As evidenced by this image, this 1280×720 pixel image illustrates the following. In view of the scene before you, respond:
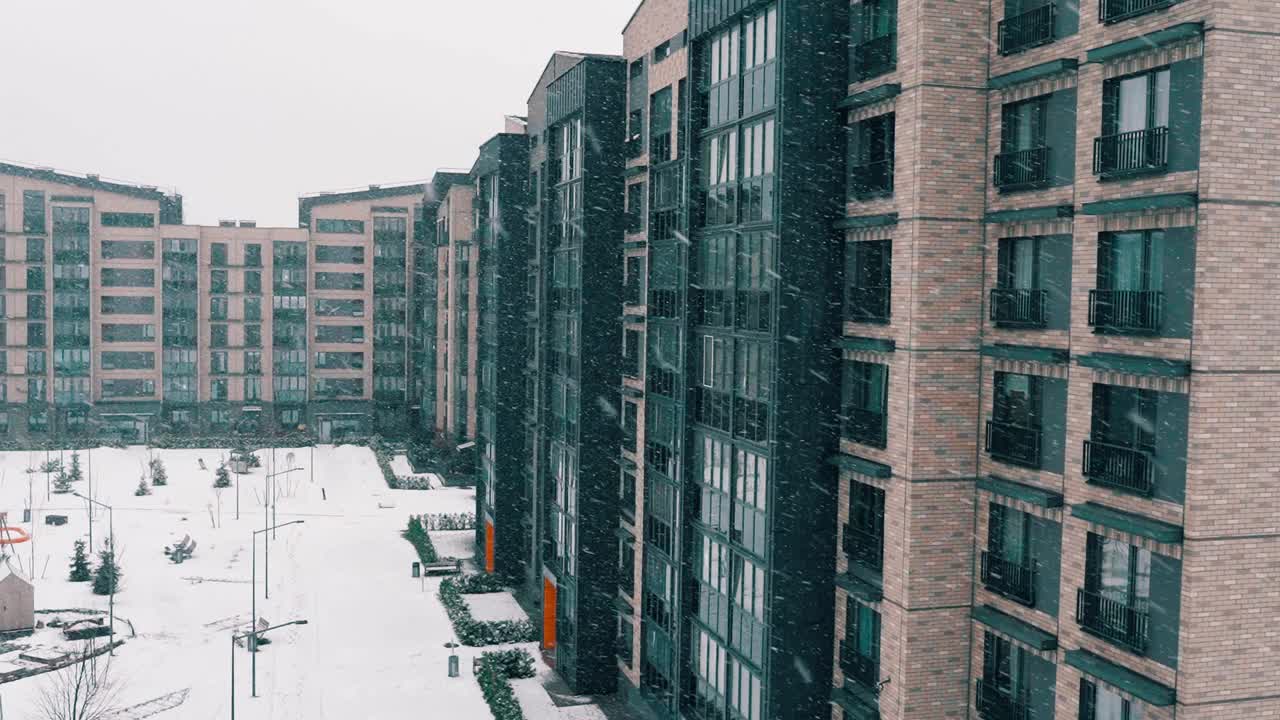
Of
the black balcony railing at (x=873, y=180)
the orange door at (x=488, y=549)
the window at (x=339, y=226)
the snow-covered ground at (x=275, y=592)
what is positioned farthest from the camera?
the window at (x=339, y=226)

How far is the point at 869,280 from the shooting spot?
2622 cm

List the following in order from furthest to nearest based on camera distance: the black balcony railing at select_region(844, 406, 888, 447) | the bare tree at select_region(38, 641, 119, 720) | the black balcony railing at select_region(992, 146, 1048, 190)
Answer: the bare tree at select_region(38, 641, 119, 720) < the black balcony railing at select_region(844, 406, 888, 447) < the black balcony railing at select_region(992, 146, 1048, 190)

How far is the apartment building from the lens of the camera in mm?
36562

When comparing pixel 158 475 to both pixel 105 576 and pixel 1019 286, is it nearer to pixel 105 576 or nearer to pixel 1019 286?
pixel 105 576

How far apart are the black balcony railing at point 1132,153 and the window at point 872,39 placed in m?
5.96

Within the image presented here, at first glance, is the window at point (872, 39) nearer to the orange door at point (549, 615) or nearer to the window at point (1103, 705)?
the window at point (1103, 705)

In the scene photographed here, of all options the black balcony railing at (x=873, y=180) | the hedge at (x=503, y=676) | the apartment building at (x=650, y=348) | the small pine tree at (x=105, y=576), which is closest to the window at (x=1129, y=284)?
the black balcony railing at (x=873, y=180)

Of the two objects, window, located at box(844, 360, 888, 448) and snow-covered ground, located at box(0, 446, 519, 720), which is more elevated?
window, located at box(844, 360, 888, 448)

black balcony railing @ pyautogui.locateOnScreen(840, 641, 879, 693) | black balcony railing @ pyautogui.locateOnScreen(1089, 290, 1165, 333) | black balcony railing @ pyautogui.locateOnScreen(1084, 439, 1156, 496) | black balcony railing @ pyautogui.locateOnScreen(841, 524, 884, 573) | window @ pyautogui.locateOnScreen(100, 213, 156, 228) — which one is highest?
window @ pyautogui.locateOnScreen(100, 213, 156, 228)

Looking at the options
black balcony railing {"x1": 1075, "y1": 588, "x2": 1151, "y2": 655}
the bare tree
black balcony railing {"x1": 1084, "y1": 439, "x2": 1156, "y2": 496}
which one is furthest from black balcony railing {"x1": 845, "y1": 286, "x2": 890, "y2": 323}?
the bare tree

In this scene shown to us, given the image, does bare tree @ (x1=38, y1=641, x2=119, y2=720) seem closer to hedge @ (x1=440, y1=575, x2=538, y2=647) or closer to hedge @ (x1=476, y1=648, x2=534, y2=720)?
hedge @ (x1=476, y1=648, x2=534, y2=720)

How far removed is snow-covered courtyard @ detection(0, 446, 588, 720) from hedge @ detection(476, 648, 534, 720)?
0.62 m

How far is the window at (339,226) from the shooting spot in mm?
116312

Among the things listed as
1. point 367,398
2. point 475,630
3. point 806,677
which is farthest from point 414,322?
point 806,677
